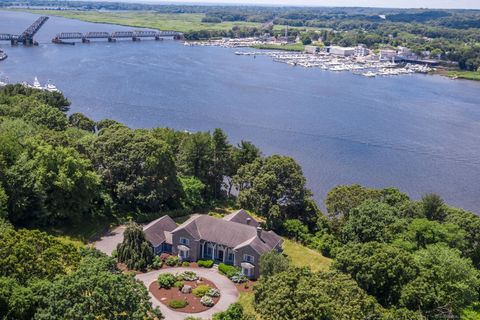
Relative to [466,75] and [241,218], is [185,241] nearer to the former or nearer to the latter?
[241,218]

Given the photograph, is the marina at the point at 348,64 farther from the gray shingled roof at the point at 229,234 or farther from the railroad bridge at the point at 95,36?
the gray shingled roof at the point at 229,234

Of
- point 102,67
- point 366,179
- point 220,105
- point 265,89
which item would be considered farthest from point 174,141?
point 102,67

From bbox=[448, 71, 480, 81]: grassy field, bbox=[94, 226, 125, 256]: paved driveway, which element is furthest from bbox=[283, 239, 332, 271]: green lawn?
bbox=[448, 71, 480, 81]: grassy field

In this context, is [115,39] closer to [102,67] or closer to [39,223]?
[102,67]

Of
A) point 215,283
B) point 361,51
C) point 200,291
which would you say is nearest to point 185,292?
point 200,291

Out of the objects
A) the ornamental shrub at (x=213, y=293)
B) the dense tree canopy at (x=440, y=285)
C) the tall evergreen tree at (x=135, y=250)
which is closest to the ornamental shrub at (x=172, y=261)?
the tall evergreen tree at (x=135, y=250)

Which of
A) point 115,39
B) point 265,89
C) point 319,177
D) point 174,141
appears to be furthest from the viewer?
point 115,39
